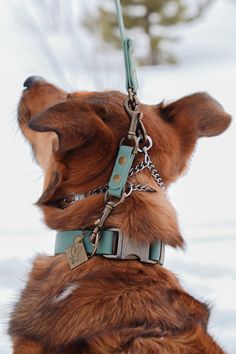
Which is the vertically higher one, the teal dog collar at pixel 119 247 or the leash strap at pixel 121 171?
the leash strap at pixel 121 171

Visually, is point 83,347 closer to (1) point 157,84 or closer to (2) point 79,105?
(2) point 79,105

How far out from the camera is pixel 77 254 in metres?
2.90

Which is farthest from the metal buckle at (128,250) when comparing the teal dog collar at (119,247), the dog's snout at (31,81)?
the dog's snout at (31,81)

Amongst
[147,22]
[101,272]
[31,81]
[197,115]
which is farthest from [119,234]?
[147,22]

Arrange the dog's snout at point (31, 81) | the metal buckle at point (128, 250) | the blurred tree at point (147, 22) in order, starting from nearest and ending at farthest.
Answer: the metal buckle at point (128, 250) < the dog's snout at point (31, 81) < the blurred tree at point (147, 22)

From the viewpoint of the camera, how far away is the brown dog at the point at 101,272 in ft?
9.01

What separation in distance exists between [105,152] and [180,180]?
2055 millimetres

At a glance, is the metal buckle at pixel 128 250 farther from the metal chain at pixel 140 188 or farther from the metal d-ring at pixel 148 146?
the metal d-ring at pixel 148 146

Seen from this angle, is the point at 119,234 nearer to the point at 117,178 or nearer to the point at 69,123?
the point at 117,178

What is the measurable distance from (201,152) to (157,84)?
3.45 meters

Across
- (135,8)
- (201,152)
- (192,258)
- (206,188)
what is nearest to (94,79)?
(201,152)

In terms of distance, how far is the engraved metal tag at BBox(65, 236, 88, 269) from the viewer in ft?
9.48

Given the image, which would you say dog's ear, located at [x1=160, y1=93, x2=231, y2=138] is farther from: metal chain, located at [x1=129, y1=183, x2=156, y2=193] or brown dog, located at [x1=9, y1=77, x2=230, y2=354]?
metal chain, located at [x1=129, y1=183, x2=156, y2=193]

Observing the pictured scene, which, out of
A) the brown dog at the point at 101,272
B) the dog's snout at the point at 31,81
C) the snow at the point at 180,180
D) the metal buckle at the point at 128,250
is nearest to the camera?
the brown dog at the point at 101,272
